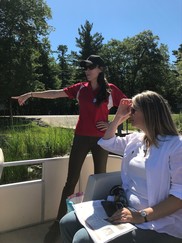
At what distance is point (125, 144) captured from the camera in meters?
2.29

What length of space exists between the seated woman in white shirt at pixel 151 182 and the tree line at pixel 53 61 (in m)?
9.72

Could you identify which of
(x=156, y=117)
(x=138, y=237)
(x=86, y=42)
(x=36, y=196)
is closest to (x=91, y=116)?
(x=36, y=196)

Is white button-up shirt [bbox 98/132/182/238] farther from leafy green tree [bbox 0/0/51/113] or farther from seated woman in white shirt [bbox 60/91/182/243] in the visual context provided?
leafy green tree [bbox 0/0/51/113]

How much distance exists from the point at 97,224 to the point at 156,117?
696 millimetres

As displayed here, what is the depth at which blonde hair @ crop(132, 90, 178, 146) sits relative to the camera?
6.19 ft

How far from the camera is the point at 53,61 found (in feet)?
111

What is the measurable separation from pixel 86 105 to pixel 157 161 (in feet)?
4.02

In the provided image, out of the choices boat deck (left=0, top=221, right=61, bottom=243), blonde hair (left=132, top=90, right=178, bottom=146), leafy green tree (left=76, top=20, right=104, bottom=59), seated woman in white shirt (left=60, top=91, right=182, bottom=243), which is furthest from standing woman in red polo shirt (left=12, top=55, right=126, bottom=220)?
leafy green tree (left=76, top=20, right=104, bottom=59)

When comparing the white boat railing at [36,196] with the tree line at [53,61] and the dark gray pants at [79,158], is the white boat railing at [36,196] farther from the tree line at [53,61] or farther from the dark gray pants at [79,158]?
the tree line at [53,61]

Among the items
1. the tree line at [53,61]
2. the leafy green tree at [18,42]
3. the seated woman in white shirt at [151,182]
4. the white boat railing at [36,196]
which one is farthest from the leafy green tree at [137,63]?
the seated woman in white shirt at [151,182]

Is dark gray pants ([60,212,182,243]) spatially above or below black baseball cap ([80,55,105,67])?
below

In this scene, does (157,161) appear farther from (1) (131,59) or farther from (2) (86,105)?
(1) (131,59)

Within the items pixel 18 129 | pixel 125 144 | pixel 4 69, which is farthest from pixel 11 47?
pixel 125 144

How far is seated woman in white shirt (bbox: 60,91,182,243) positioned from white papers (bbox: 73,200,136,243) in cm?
3
